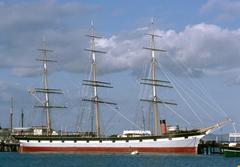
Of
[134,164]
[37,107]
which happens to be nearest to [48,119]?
[37,107]

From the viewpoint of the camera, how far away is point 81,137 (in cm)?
10562

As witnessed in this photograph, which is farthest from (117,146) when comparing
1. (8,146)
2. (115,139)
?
(8,146)

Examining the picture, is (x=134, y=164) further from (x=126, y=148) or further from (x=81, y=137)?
(x=81, y=137)

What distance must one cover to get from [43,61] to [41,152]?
2052 cm

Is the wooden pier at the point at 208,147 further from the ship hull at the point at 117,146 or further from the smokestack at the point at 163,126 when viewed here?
the ship hull at the point at 117,146

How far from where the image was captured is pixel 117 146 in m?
101

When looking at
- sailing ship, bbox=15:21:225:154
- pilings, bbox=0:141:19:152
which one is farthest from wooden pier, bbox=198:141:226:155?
pilings, bbox=0:141:19:152

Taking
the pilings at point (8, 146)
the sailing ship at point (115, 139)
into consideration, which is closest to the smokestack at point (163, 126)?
the sailing ship at point (115, 139)

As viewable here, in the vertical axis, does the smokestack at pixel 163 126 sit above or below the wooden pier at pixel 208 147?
above

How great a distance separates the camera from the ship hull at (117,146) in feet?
308

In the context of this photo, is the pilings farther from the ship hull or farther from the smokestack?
the smokestack

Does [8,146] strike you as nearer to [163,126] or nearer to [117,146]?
[117,146]

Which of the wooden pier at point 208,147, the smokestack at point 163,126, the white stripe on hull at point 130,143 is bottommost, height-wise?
the wooden pier at point 208,147

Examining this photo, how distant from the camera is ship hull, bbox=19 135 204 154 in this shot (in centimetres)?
9400
